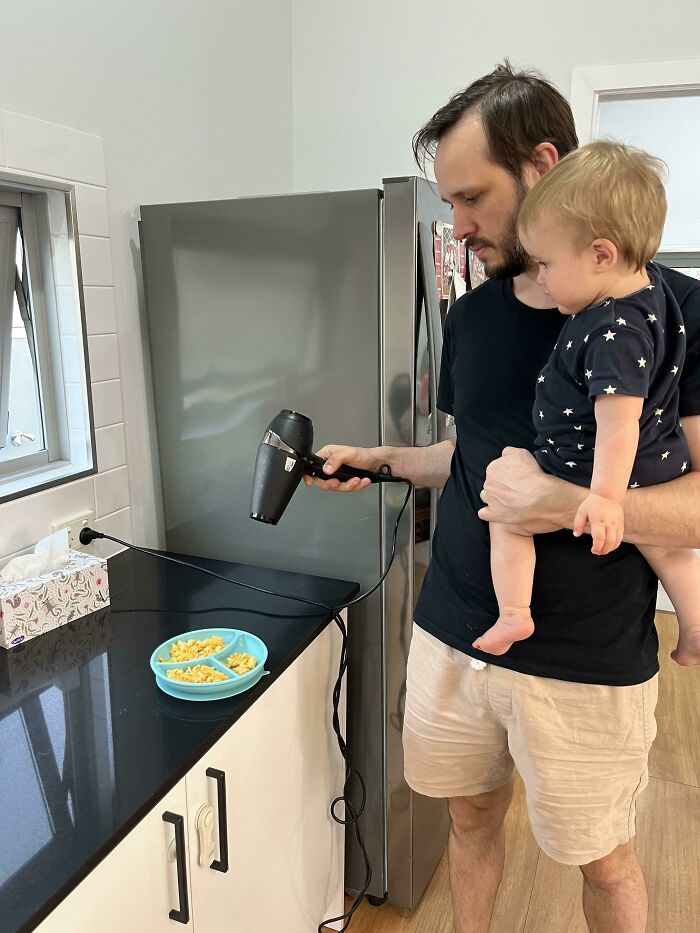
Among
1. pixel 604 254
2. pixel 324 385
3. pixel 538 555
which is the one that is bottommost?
pixel 538 555

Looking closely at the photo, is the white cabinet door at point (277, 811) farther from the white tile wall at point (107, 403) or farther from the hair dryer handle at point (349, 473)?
the white tile wall at point (107, 403)

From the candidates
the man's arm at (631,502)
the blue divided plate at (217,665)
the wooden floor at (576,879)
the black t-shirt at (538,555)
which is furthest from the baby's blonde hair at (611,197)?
the wooden floor at (576,879)

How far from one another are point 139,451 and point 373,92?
137 centimetres

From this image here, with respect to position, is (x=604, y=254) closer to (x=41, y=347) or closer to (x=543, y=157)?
(x=543, y=157)

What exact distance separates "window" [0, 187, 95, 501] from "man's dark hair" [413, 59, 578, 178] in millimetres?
849

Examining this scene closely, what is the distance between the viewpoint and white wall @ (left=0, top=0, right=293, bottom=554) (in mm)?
1437

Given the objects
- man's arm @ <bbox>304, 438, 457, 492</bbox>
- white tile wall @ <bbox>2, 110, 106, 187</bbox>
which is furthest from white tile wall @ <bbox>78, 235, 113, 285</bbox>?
man's arm @ <bbox>304, 438, 457, 492</bbox>

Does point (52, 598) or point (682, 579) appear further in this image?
point (52, 598)

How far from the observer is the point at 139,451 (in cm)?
178

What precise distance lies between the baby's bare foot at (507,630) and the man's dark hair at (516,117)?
671 millimetres

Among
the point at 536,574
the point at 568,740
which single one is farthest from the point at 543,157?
the point at 568,740

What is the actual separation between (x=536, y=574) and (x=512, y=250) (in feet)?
1.67

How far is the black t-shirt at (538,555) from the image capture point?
1.14 metres

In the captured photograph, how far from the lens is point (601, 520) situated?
1.01 meters
